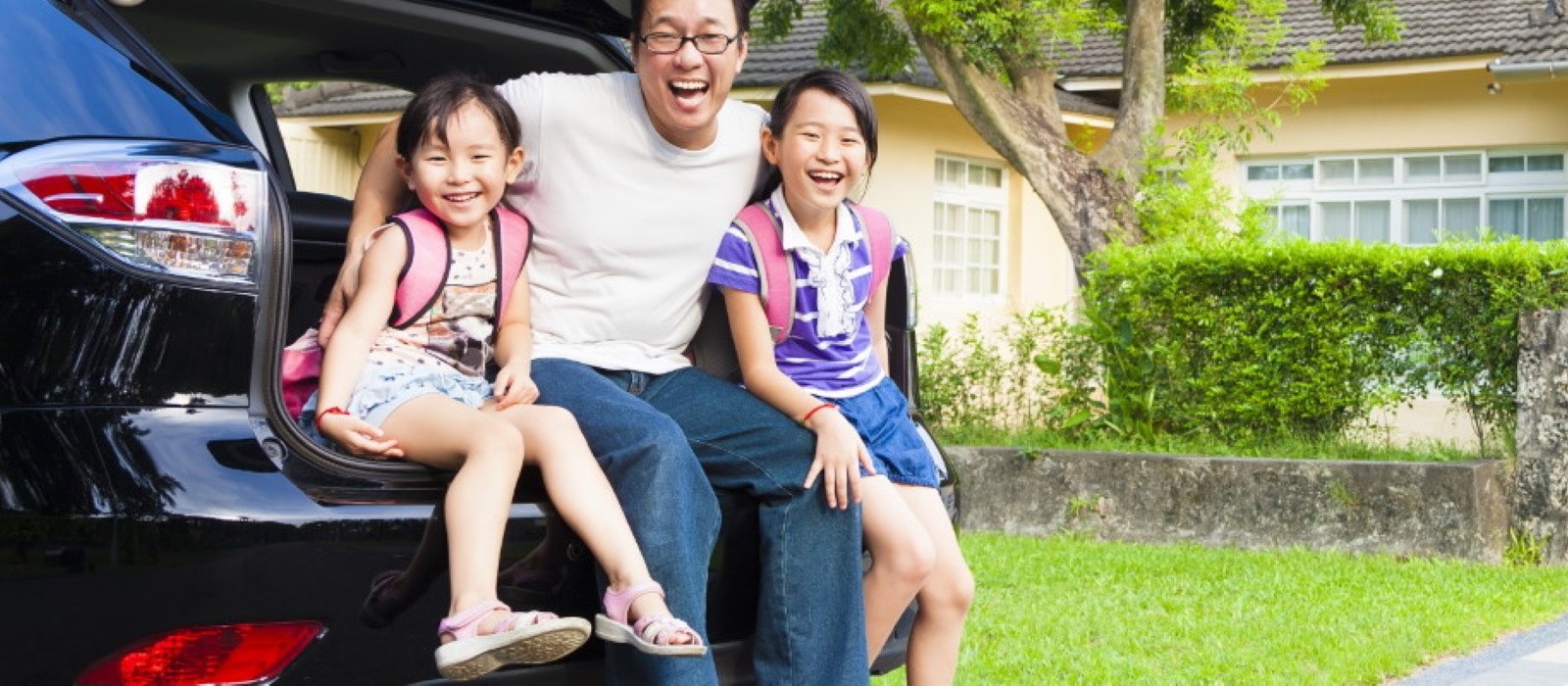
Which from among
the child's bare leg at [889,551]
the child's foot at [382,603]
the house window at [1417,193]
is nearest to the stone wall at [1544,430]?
the child's bare leg at [889,551]

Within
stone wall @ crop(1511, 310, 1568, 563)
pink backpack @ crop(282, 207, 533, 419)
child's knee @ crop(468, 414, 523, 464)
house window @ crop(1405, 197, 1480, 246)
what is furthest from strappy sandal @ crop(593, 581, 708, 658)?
house window @ crop(1405, 197, 1480, 246)

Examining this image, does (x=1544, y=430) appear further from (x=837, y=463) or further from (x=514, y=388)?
(x=514, y=388)

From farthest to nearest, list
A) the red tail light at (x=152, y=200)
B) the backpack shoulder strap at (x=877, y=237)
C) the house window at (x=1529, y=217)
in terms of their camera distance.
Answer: the house window at (x=1529, y=217)
the backpack shoulder strap at (x=877, y=237)
the red tail light at (x=152, y=200)

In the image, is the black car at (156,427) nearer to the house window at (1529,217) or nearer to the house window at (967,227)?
the house window at (967,227)

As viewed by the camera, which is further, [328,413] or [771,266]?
[771,266]

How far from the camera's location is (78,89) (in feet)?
8.65

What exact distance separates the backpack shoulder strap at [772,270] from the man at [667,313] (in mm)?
77

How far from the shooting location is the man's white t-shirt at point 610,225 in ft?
11.2

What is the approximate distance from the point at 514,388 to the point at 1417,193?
14815mm

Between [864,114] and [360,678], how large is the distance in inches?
60.2

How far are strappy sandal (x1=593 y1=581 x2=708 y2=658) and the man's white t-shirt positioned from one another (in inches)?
25.3

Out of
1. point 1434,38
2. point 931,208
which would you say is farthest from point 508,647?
point 1434,38

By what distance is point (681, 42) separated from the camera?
3512 mm

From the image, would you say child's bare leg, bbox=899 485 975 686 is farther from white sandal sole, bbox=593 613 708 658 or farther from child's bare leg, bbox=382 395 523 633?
child's bare leg, bbox=382 395 523 633
